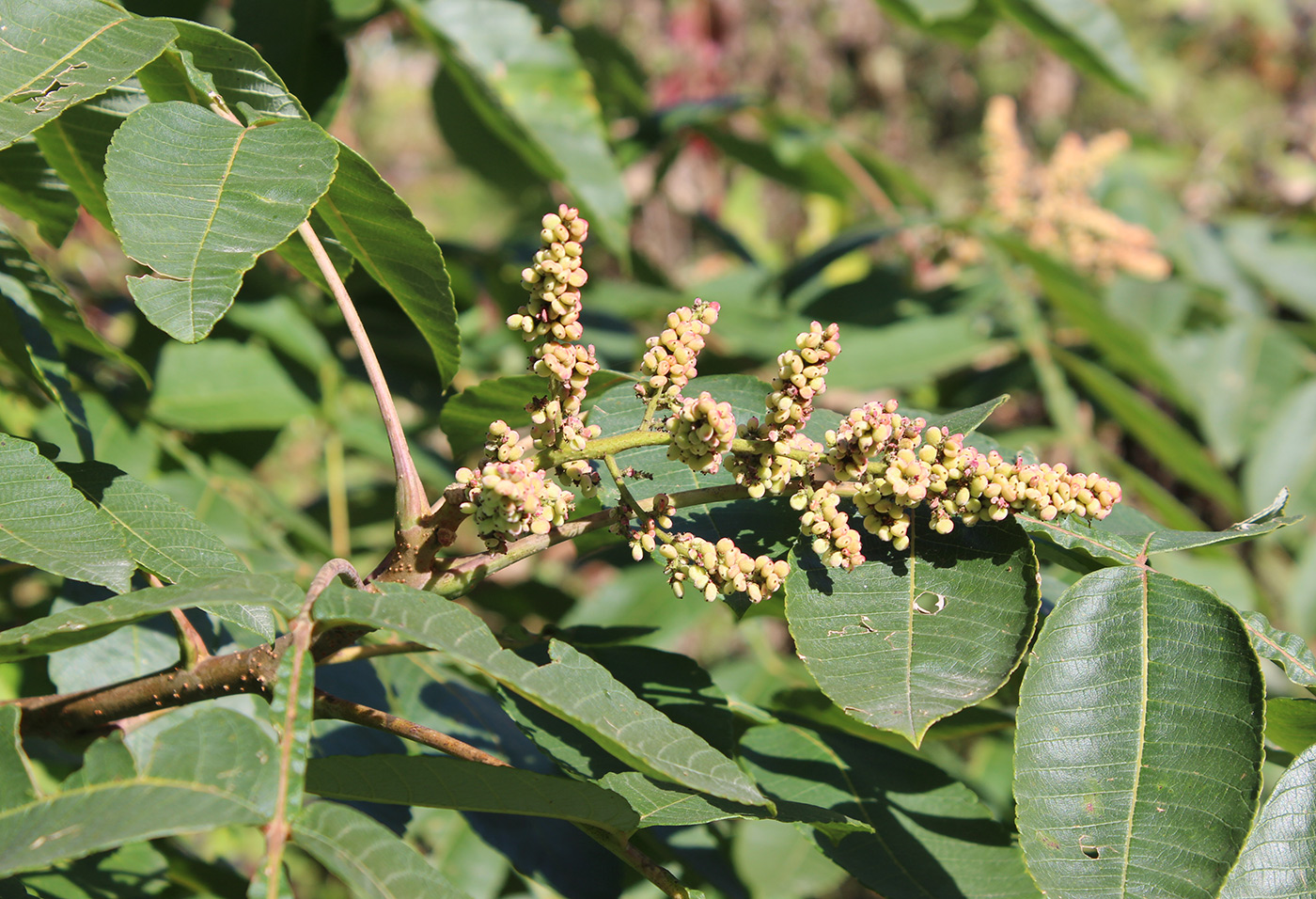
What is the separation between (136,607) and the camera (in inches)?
28.5

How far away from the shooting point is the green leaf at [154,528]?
0.88 m

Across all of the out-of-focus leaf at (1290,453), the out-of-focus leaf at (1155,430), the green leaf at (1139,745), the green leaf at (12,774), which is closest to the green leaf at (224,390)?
the green leaf at (12,774)

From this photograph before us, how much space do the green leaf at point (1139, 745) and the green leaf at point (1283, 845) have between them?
7 centimetres

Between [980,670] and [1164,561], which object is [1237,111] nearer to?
[1164,561]

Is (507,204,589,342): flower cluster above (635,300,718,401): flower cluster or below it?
above

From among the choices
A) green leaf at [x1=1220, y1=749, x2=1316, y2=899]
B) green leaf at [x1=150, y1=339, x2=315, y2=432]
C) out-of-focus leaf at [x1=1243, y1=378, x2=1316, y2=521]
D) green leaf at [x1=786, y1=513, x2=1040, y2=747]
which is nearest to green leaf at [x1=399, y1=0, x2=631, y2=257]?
green leaf at [x1=150, y1=339, x2=315, y2=432]

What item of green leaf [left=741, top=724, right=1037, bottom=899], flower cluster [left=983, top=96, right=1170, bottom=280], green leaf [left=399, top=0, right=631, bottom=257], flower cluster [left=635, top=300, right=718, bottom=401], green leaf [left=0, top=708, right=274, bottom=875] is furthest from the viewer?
flower cluster [left=983, top=96, right=1170, bottom=280]

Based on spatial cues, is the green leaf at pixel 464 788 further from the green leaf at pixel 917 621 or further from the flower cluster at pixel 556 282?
the flower cluster at pixel 556 282

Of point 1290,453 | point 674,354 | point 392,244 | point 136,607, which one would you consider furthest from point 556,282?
point 1290,453

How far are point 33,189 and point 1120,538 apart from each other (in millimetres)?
1257

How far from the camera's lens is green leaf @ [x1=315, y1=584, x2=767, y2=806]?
0.70 m

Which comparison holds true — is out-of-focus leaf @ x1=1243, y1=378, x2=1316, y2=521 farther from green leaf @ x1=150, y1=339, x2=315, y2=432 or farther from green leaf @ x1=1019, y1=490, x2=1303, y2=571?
green leaf @ x1=150, y1=339, x2=315, y2=432

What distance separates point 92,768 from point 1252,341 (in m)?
2.46

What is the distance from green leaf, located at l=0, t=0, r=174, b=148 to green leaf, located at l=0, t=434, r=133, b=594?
289mm
